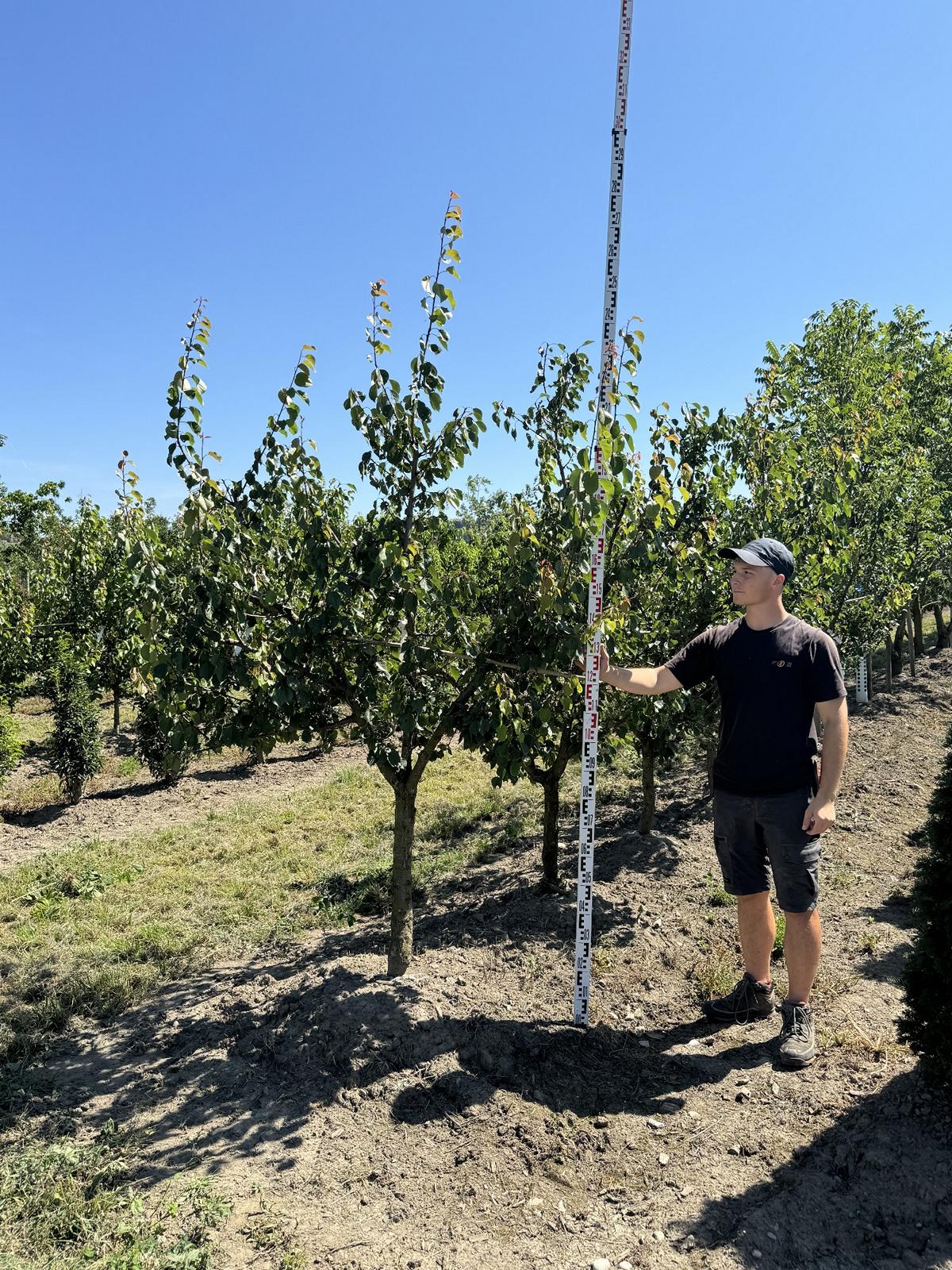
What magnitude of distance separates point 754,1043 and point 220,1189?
2767 mm

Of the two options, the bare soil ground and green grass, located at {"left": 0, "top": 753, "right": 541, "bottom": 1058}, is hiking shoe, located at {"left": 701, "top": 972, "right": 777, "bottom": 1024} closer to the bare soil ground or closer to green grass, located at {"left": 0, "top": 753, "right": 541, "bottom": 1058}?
the bare soil ground

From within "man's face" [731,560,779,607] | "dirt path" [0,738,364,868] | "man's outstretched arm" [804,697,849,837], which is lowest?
"dirt path" [0,738,364,868]

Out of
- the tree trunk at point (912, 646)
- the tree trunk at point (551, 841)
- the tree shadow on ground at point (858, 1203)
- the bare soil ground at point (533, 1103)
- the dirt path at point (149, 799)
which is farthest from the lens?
the tree trunk at point (912, 646)

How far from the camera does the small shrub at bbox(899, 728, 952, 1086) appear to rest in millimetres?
3133

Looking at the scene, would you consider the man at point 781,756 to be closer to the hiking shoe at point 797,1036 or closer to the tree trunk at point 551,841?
the hiking shoe at point 797,1036

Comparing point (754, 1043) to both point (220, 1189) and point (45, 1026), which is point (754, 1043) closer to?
point (220, 1189)

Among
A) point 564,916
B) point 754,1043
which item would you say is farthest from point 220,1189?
point 564,916

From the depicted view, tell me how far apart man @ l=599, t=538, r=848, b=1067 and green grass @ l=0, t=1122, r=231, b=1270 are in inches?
110

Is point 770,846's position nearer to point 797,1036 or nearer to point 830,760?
point 830,760

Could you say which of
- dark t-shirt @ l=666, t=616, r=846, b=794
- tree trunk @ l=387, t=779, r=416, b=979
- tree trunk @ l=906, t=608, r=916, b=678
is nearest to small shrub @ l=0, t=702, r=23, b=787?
tree trunk @ l=387, t=779, r=416, b=979

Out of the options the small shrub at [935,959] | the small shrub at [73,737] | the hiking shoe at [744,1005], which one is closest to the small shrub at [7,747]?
the small shrub at [73,737]

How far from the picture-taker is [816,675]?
3.64 m

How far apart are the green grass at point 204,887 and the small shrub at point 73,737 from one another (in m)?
2.28

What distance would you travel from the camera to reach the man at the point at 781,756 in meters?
3.65
